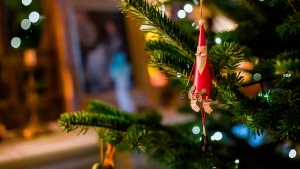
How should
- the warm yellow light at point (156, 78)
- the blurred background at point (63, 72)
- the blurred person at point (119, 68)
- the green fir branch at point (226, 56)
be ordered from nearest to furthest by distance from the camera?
the green fir branch at point (226, 56) → the blurred background at point (63, 72) → the blurred person at point (119, 68) → the warm yellow light at point (156, 78)

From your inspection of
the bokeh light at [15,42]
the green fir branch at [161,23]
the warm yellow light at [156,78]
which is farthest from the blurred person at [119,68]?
the green fir branch at [161,23]

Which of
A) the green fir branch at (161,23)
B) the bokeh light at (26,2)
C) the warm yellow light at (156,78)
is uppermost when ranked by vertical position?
the bokeh light at (26,2)

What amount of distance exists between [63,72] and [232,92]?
72 cm

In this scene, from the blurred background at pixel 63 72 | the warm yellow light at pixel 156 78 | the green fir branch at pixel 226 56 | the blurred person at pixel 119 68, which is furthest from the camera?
the warm yellow light at pixel 156 78

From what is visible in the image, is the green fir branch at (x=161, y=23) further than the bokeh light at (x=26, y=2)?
No

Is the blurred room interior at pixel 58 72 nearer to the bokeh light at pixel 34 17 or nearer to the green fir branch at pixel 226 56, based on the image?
the bokeh light at pixel 34 17

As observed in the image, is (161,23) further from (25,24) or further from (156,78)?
(156,78)

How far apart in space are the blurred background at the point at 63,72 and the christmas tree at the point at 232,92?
0.27 meters

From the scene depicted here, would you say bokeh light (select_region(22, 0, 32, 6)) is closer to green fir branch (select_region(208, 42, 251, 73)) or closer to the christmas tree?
the christmas tree

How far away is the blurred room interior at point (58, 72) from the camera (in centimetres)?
92

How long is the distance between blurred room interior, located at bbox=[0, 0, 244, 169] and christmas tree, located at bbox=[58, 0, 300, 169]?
11.7 inches

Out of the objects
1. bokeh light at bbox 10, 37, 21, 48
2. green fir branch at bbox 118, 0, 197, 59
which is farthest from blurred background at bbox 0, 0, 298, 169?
green fir branch at bbox 118, 0, 197, 59

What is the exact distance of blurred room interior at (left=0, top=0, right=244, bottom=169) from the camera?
917 millimetres

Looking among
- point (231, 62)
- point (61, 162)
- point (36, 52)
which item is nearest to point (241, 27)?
point (231, 62)
